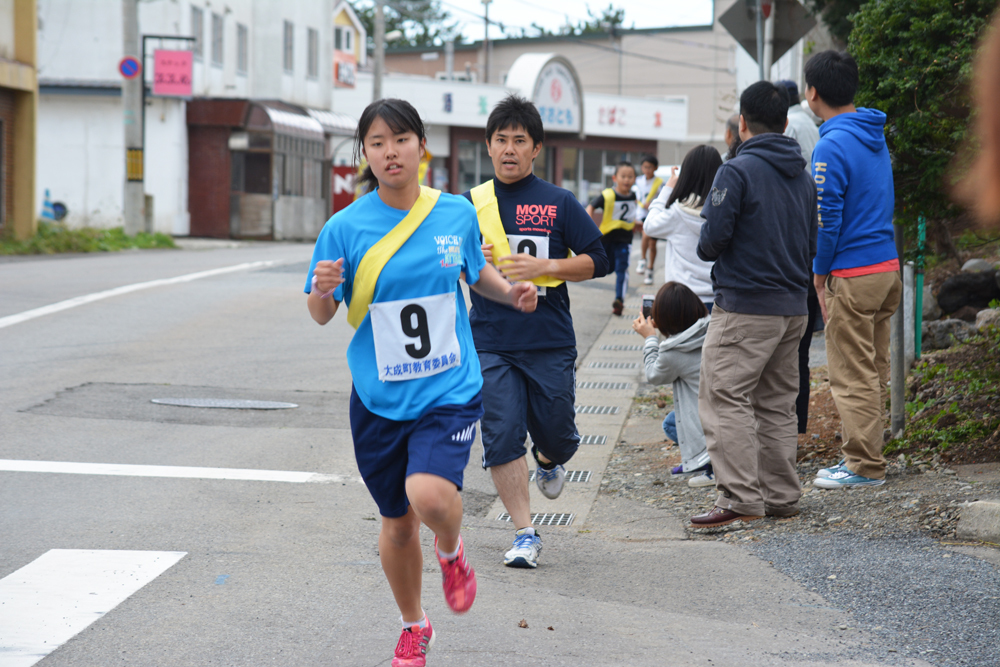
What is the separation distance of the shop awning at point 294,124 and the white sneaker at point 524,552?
3056 cm

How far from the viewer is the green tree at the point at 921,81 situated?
568 cm

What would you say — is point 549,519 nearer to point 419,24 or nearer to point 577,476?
point 577,476

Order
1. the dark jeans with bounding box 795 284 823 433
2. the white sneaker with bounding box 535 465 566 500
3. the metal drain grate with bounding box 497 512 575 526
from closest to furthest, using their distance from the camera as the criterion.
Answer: the white sneaker with bounding box 535 465 566 500 < the metal drain grate with bounding box 497 512 575 526 < the dark jeans with bounding box 795 284 823 433

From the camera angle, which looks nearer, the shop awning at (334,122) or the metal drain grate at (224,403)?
the metal drain grate at (224,403)

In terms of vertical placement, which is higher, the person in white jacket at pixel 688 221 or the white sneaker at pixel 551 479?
the person in white jacket at pixel 688 221

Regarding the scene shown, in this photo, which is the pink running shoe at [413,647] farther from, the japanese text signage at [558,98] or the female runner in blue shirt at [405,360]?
the japanese text signage at [558,98]

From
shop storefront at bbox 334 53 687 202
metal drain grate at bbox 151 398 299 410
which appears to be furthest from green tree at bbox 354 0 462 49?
→ metal drain grate at bbox 151 398 299 410

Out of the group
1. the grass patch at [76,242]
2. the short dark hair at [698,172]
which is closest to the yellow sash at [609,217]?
the short dark hair at [698,172]

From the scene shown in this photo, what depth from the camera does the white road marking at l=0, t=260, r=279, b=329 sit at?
1197 centimetres

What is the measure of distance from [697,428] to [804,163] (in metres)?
1.65

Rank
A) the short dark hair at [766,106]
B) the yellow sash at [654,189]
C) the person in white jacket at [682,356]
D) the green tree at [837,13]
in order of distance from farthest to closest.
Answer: the yellow sash at [654,189] < the green tree at [837,13] < the person in white jacket at [682,356] < the short dark hair at [766,106]

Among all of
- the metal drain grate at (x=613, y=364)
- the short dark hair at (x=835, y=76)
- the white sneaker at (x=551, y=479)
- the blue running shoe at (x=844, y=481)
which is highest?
the short dark hair at (x=835, y=76)

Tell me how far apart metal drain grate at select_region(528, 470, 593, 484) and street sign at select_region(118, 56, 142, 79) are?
22.2 metres

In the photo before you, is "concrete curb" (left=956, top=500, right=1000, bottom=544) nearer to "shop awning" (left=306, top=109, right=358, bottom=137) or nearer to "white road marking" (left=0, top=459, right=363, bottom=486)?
"white road marking" (left=0, top=459, right=363, bottom=486)
